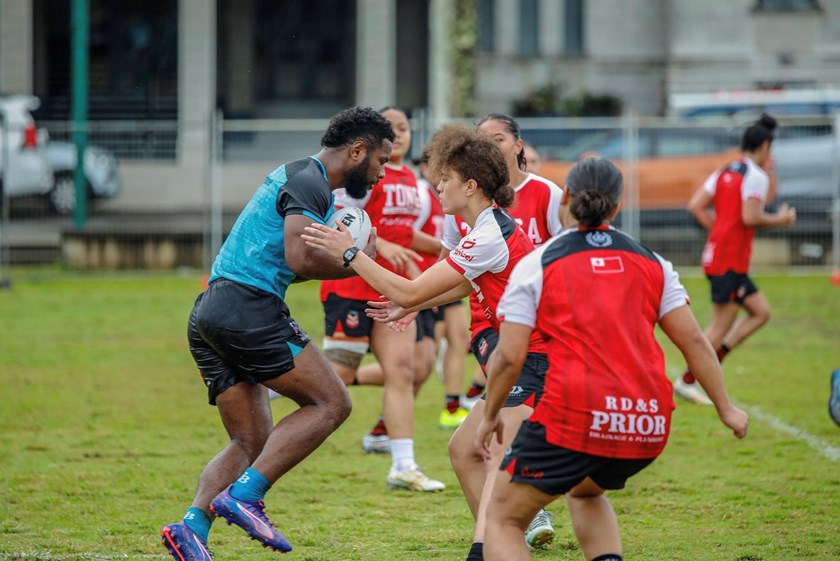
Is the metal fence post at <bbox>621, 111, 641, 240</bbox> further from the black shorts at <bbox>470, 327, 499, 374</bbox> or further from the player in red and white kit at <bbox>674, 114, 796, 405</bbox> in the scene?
the black shorts at <bbox>470, 327, 499, 374</bbox>

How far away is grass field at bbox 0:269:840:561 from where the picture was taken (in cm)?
646

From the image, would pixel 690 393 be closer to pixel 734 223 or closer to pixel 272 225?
pixel 734 223

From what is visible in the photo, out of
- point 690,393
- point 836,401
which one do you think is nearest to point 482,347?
point 836,401

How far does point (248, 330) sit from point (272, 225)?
0.47m

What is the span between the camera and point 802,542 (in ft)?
21.1

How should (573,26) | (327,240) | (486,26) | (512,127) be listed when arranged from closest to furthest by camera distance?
(327,240) → (512,127) → (486,26) → (573,26)

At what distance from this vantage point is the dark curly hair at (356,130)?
582 centimetres

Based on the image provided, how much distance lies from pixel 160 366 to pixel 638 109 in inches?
968

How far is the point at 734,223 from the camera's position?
10898mm

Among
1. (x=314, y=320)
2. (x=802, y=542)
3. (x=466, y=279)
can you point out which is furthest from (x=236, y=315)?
(x=314, y=320)

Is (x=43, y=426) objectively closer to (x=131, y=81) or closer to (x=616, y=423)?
(x=616, y=423)

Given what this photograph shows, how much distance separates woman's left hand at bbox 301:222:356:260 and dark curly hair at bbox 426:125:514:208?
53cm

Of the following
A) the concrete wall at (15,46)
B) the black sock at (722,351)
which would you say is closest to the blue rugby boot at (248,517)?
the black sock at (722,351)

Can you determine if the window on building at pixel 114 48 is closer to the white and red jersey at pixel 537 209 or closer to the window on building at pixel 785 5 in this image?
the window on building at pixel 785 5
